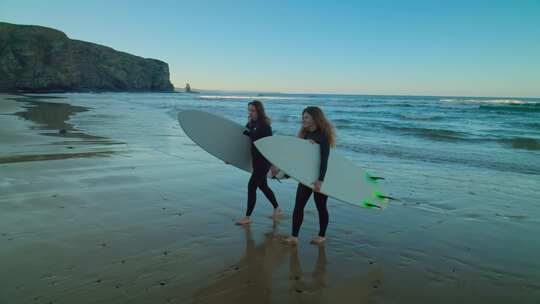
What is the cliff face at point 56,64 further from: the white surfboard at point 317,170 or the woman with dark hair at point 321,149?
the woman with dark hair at point 321,149

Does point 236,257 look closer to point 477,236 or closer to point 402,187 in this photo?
point 477,236

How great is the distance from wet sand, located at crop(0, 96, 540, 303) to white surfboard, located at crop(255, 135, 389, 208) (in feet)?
1.36

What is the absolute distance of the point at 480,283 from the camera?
318 cm

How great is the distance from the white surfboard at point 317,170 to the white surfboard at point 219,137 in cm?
106

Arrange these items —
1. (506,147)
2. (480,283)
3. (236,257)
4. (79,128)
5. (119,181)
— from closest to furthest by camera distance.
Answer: (480,283) < (236,257) < (119,181) < (506,147) < (79,128)

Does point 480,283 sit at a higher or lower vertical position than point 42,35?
lower

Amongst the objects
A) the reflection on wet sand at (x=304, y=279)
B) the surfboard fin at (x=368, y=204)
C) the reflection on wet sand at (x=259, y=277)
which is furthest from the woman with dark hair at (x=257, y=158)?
the surfboard fin at (x=368, y=204)

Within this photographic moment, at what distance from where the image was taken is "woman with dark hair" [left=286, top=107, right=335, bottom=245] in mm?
3889

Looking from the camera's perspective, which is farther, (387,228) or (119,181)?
(119,181)

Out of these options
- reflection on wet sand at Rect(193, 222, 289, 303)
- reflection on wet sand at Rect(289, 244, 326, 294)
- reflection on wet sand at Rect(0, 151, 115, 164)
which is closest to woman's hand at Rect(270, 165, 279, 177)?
reflection on wet sand at Rect(193, 222, 289, 303)

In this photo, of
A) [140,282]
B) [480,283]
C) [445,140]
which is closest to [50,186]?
[140,282]

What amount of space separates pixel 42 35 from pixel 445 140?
71.3m

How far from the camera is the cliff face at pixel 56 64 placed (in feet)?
183

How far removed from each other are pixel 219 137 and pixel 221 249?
2.05 metres
